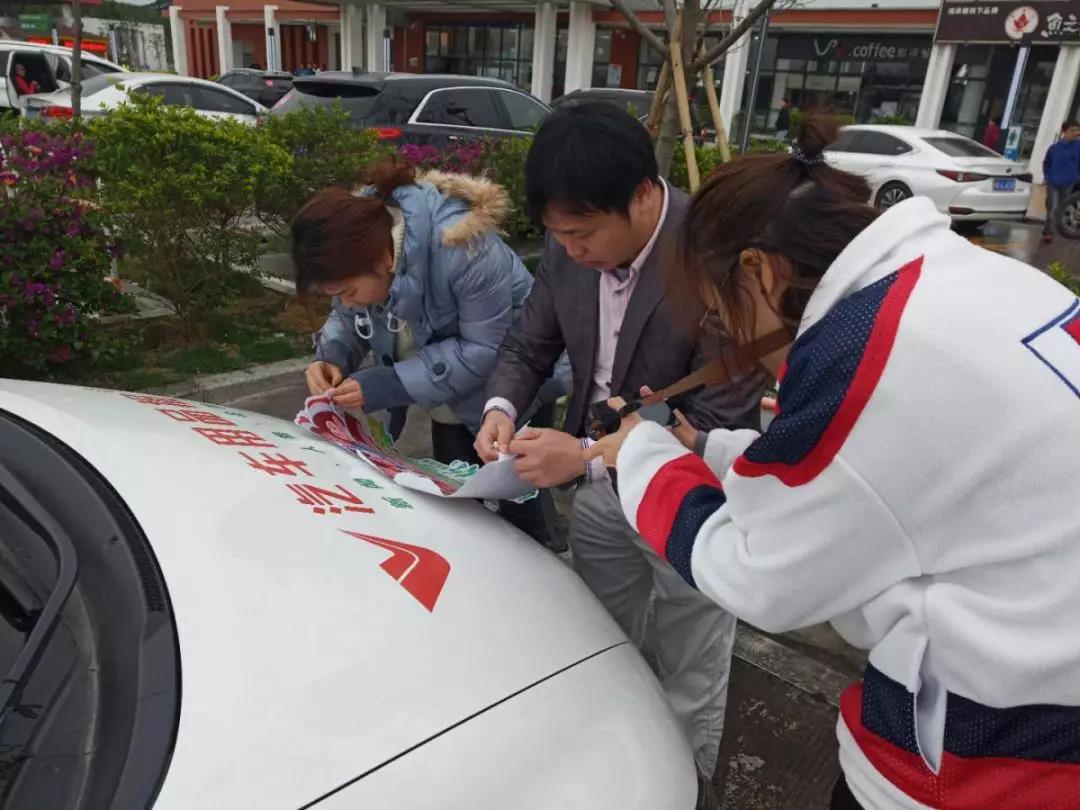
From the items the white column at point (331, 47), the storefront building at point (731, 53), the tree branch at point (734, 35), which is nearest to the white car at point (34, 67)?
the storefront building at point (731, 53)

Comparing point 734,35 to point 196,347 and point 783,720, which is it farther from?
point 196,347

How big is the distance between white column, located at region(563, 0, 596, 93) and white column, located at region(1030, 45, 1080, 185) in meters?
11.0

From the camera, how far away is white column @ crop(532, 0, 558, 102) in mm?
23016

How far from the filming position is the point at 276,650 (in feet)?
3.64

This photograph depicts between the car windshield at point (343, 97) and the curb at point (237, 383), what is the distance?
480 cm

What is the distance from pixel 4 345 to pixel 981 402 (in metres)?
4.25

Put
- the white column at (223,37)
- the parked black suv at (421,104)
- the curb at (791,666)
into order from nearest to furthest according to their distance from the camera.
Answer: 1. the curb at (791,666)
2. the parked black suv at (421,104)
3. the white column at (223,37)

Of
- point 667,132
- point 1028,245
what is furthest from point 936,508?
point 1028,245

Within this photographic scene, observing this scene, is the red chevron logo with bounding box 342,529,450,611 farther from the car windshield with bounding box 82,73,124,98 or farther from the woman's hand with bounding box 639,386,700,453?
the car windshield with bounding box 82,73,124,98

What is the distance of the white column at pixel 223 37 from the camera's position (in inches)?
1170

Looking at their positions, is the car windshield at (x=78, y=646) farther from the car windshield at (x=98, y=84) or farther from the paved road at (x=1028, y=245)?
the car windshield at (x=98, y=84)

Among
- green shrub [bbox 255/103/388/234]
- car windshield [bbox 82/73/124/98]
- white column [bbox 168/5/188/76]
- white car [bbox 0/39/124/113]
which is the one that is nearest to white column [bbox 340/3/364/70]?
white column [bbox 168/5/188/76]

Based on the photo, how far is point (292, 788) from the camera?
0.96 m

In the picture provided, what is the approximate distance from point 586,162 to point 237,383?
337 cm
